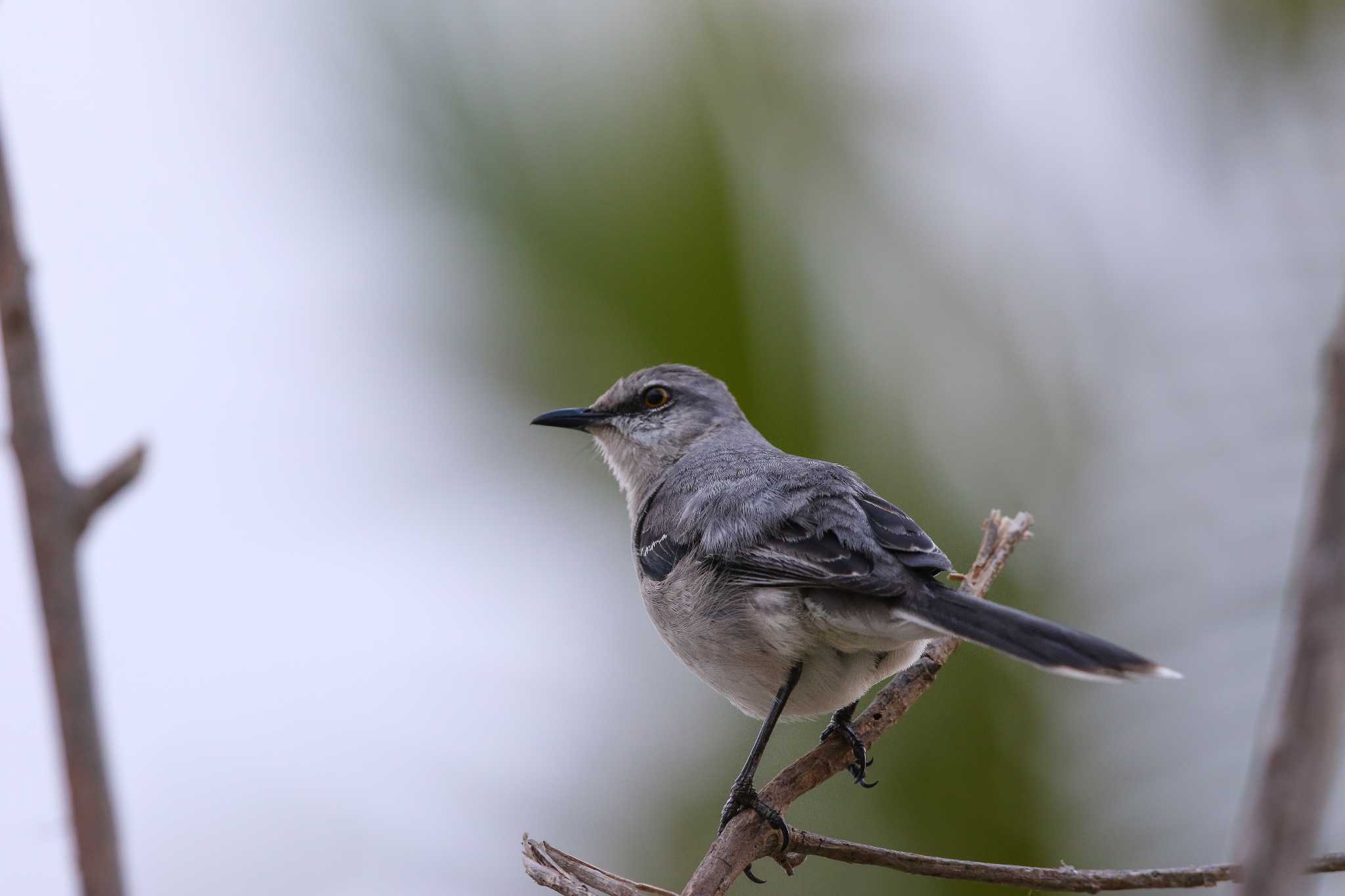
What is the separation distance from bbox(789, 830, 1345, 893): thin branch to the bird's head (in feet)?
8.95

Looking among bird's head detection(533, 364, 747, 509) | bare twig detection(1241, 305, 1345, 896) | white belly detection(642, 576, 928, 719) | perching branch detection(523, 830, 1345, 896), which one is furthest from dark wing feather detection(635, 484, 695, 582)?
bare twig detection(1241, 305, 1345, 896)

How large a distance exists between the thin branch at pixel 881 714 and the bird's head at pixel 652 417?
181 centimetres

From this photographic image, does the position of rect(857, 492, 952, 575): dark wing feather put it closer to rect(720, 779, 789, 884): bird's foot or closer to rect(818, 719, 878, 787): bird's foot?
rect(818, 719, 878, 787): bird's foot

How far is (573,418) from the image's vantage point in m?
5.76

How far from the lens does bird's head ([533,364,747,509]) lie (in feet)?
18.6

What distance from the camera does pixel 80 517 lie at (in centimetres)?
99

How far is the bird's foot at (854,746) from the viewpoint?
13.0 feet

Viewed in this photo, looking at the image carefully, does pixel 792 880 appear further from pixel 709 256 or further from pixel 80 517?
pixel 80 517

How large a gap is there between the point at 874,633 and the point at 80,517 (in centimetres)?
286

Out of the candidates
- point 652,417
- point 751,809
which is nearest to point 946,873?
point 751,809

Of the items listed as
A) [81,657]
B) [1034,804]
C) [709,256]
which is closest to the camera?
[81,657]

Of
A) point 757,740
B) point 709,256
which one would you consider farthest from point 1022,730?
point 709,256

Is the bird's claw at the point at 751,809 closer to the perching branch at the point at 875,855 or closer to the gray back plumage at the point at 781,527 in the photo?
the perching branch at the point at 875,855

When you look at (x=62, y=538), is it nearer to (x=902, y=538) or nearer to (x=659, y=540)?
(x=902, y=538)
